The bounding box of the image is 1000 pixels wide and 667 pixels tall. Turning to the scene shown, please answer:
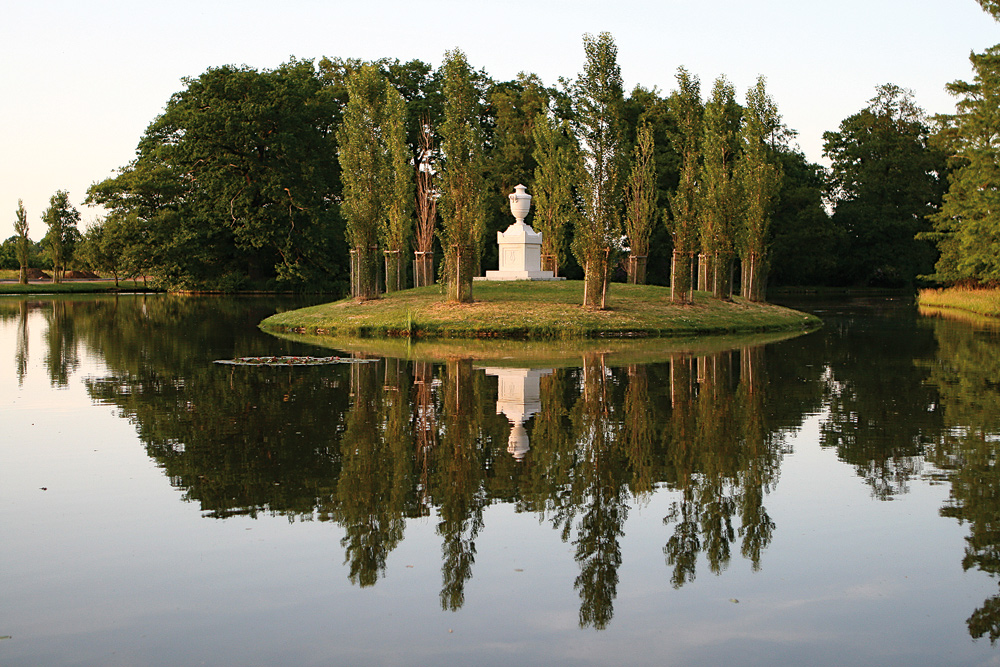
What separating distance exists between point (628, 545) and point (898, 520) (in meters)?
2.54

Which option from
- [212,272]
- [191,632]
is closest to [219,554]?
[191,632]

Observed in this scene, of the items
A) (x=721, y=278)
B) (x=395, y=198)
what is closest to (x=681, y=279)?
(x=721, y=278)

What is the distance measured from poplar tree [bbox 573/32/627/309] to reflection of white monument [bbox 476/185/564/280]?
16.4 ft

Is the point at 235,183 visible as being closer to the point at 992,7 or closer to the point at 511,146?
the point at 511,146

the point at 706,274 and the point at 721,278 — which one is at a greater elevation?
the point at 706,274

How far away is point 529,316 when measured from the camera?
30.0m

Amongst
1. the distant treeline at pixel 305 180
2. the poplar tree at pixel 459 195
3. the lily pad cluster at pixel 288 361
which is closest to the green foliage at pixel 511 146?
the distant treeline at pixel 305 180

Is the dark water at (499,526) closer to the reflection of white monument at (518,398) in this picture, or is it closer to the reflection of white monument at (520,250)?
the reflection of white monument at (518,398)

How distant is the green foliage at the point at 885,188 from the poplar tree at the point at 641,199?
135ft

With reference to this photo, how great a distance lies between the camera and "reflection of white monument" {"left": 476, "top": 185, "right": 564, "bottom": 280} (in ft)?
124

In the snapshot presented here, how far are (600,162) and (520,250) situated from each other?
656cm

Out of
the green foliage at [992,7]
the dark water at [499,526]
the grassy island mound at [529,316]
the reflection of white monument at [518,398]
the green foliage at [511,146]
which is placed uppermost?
the green foliage at [992,7]

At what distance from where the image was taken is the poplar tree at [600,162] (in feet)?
103

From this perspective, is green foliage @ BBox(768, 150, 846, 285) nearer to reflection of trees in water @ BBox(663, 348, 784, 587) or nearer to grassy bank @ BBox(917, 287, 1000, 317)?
grassy bank @ BBox(917, 287, 1000, 317)
